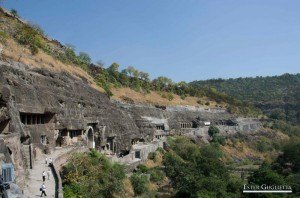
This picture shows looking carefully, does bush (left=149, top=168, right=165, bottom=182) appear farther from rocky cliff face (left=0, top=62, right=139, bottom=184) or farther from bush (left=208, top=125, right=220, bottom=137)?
bush (left=208, top=125, right=220, bottom=137)

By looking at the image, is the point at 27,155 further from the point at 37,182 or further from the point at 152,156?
the point at 152,156

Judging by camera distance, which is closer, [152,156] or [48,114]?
[48,114]

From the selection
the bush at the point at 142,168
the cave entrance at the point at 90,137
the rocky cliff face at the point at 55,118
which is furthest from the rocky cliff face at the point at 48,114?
the bush at the point at 142,168

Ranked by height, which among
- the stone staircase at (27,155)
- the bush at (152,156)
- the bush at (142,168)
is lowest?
the bush at (142,168)

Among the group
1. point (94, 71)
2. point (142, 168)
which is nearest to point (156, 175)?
point (142, 168)

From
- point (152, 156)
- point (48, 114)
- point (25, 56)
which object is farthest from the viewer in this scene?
point (152, 156)

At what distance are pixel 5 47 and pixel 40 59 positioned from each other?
751cm

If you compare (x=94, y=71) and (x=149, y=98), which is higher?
(x=94, y=71)

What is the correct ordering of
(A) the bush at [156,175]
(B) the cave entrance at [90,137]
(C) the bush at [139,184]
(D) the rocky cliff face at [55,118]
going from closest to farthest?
1. (D) the rocky cliff face at [55,118]
2. (C) the bush at [139,184]
3. (B) the cave entrance at [90,137]
4. (A) the bush at [156,175]

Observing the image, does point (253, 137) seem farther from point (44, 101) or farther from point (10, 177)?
point (10, 177)

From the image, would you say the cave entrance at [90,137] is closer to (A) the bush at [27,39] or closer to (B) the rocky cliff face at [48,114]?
(B) the rocky cliff face at [48,114]

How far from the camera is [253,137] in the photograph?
89.7m

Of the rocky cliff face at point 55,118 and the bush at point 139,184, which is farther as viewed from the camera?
the bush at point 139,184

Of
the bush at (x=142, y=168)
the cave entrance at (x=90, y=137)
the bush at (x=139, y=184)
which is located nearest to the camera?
the bush at (x=139, y=184)
